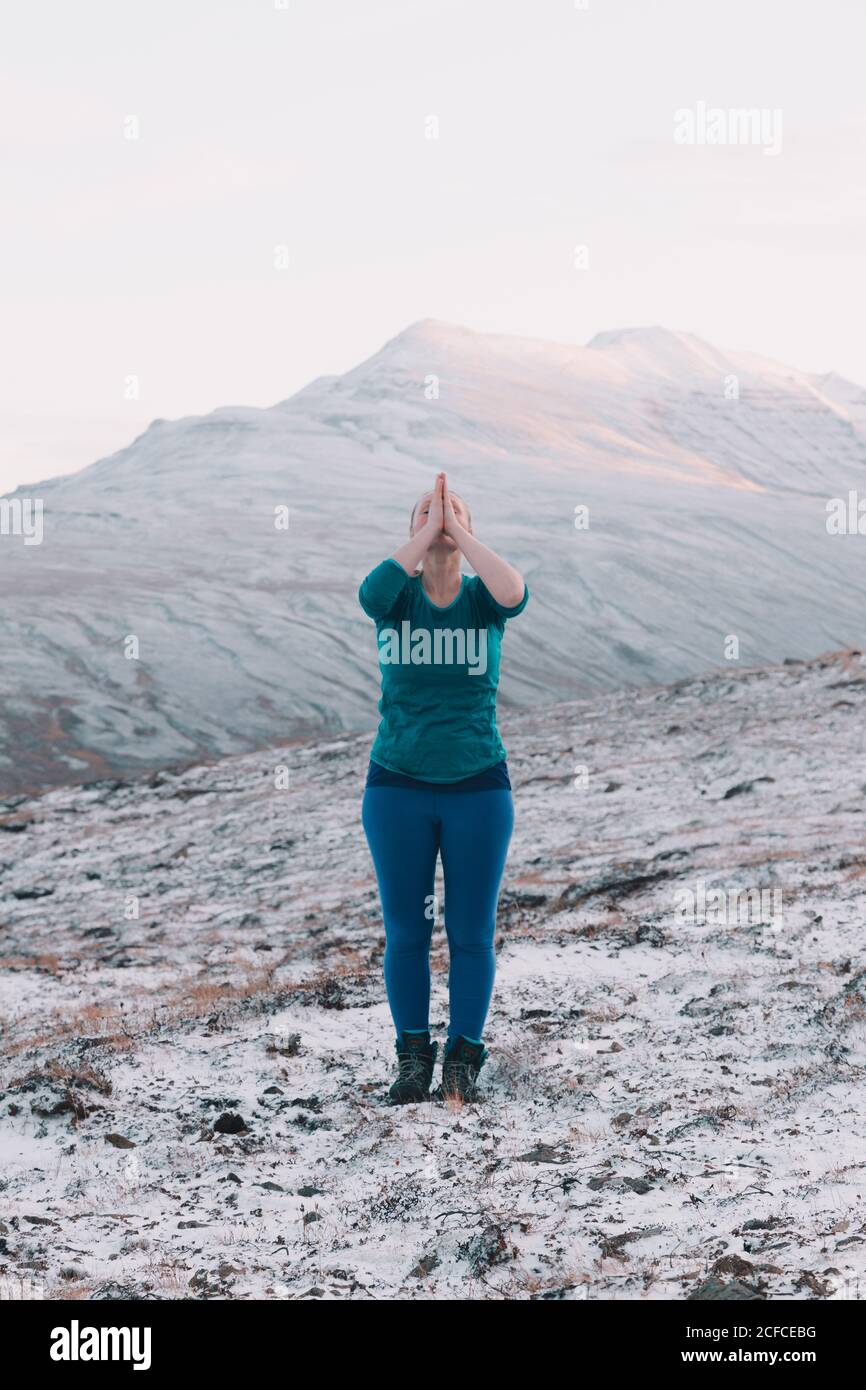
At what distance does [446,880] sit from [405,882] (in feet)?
0.72

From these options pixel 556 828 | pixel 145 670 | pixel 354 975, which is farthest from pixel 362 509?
pixel 354 975

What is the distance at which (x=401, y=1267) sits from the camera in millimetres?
3938

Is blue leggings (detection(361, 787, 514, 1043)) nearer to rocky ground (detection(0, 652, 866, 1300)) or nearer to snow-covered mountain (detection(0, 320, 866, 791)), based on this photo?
rocky ground (detection(0, 652, 866, 1300))

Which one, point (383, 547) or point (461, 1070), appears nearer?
point (461, 1070)

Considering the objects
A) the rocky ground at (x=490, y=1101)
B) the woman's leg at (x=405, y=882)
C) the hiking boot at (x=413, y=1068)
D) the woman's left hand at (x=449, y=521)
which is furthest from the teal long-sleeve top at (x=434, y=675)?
the rocky ground at (x=490, y=1101)

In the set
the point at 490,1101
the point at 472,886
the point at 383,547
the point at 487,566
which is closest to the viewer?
the point at 487,566

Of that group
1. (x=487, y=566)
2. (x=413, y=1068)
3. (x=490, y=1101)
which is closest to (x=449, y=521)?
(x=487, y=566)

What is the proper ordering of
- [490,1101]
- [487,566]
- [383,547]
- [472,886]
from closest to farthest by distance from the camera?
[487,566] < [472,886] < [490,1101] < [383,547]

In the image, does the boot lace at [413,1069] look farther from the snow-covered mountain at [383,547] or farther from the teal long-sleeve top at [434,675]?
the snow-covered mountain at [383,547]

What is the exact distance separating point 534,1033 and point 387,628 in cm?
215

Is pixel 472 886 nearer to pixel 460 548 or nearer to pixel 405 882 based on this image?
pixel 405 882

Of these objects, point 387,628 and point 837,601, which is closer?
point 387,628

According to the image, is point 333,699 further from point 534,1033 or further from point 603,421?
point 603,421

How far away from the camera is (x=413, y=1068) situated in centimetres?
529
